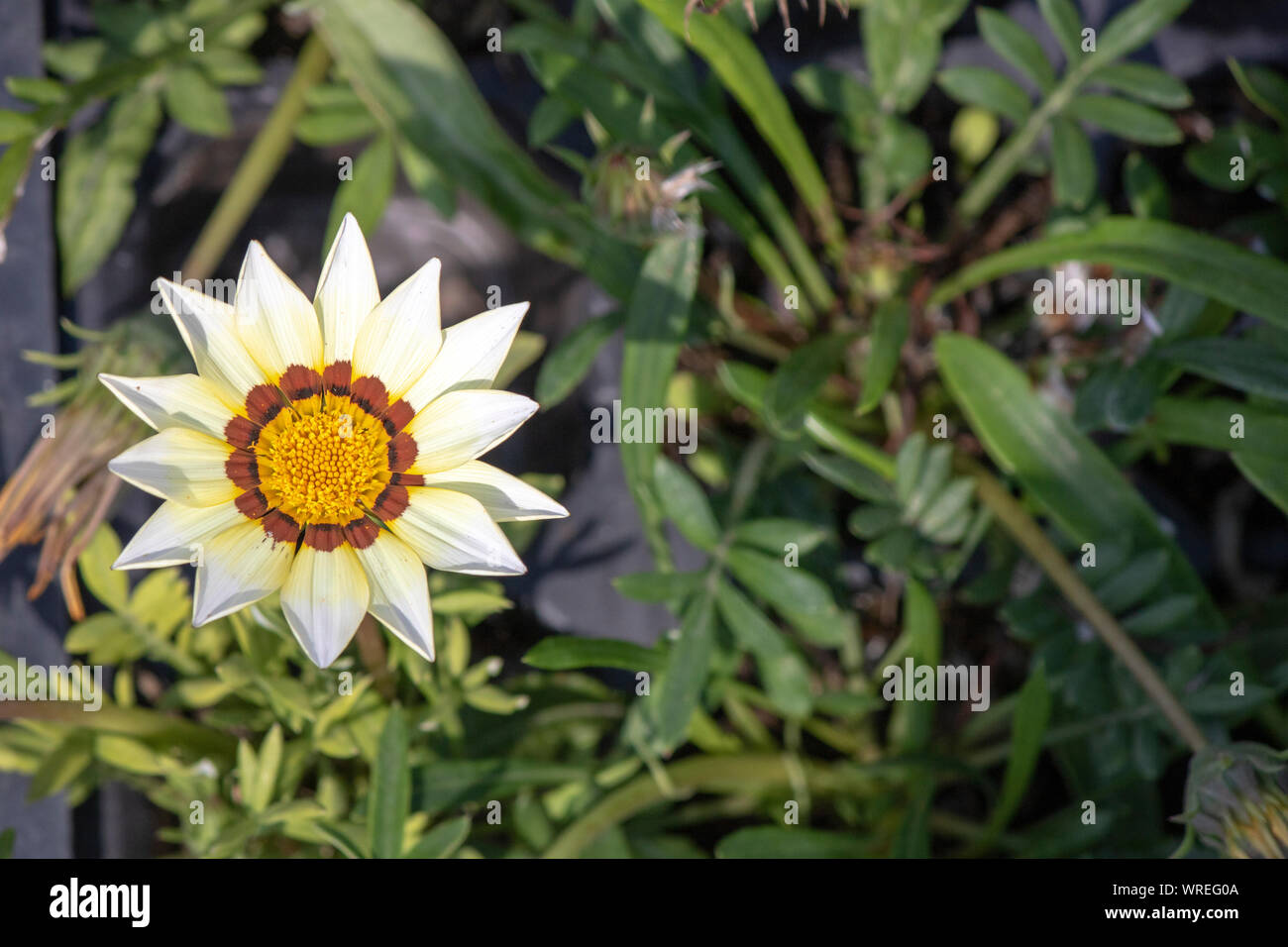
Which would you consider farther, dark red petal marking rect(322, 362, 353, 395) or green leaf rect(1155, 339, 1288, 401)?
green leaf rect(1155, 339, 1288, 401)

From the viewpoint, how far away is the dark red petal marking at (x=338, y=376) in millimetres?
630

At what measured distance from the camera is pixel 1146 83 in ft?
3.18

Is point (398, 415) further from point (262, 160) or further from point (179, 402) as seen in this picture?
point (262, 160)

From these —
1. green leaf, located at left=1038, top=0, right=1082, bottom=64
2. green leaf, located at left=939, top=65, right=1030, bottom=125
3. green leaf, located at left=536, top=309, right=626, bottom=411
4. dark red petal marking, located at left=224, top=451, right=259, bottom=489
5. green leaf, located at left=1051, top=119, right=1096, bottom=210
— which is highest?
green leaf, located at left=1038, top=0, right=1082, bottom=64

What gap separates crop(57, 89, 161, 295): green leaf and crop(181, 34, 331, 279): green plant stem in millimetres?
115

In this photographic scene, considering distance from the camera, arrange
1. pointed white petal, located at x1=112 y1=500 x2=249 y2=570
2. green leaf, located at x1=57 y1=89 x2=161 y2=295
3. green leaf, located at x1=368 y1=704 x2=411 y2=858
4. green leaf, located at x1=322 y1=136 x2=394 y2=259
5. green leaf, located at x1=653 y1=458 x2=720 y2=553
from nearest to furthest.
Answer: pointed white petal, located at x1=112 y1=500 x2=249 y2=570, green leaf, located at x1=368 y1=704 x2=411 y2=858, green leaf, located at x1=653 y1=458 x2=720 y2=553, green leaf, located at x1=322 y1=136 x2=394 y2=259, green leaf, located at x1=57 y1=89 x2=161 y2=295

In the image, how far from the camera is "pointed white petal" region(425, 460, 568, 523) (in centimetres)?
59

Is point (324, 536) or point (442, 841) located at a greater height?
point (324, 536)

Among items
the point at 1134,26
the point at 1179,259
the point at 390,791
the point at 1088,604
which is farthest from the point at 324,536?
the point at 1134,26

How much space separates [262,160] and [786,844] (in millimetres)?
907

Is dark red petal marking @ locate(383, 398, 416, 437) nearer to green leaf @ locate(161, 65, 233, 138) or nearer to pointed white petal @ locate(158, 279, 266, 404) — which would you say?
pointed white petal @ locate(158, 279, 266, 404)

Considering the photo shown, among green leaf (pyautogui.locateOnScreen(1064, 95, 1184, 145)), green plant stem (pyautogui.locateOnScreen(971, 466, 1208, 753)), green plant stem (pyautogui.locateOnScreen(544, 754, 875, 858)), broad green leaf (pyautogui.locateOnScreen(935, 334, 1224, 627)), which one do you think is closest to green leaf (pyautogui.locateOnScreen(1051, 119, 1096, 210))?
green leaf (pyautogui.locateOnScreen(1064, 95, 1184, 145))
